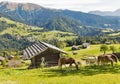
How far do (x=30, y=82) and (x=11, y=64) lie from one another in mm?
119770

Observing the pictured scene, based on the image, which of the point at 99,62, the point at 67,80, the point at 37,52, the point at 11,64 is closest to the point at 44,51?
the point at 37,52

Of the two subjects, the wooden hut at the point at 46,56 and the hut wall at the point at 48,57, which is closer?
the wooden hut at the point at 46,56

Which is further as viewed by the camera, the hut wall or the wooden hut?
the hut wall

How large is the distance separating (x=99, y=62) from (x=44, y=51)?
95.8ft

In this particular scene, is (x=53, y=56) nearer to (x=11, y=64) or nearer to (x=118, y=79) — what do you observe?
(x=118, y=79)

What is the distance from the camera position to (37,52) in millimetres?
73625

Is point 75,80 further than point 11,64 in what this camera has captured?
No

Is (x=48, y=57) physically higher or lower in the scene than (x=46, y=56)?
lower

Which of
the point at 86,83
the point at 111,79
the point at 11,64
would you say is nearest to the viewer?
the point at 86,83

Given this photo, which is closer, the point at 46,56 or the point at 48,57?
the point at 46,56

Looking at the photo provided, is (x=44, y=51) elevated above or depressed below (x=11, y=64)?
above

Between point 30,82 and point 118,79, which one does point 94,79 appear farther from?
point 30,82

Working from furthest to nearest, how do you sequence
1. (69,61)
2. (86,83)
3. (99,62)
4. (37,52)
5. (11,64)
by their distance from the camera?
(11,64) < (37,52) < (99,62) < (69,61) < (86,83)

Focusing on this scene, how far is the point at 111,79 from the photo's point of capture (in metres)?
30.3
